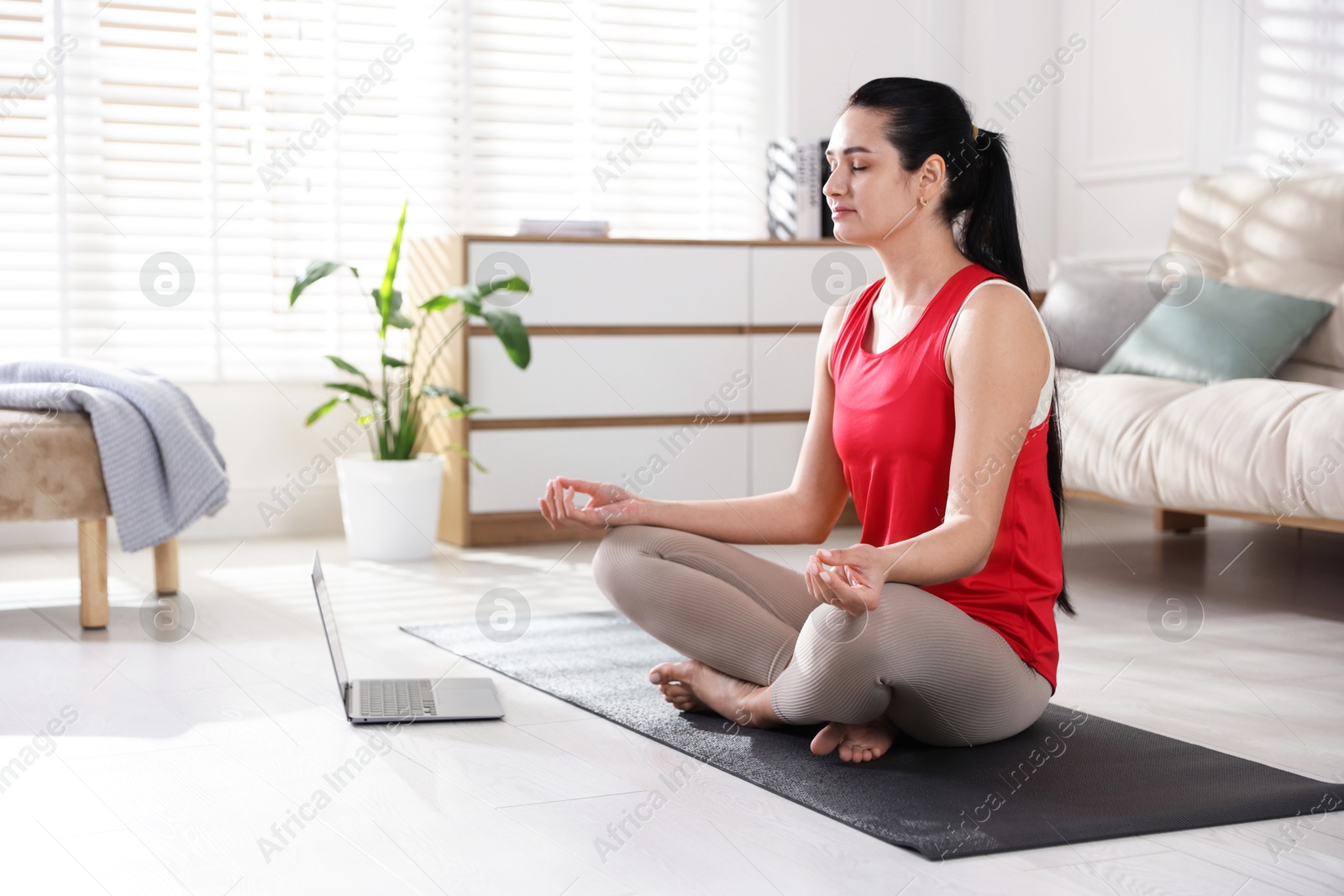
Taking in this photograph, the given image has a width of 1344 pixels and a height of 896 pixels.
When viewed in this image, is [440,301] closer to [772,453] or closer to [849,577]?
[772,453]

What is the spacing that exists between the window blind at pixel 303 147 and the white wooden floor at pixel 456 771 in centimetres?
108

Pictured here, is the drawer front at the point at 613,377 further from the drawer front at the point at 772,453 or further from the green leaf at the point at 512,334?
the green leaf at the point at 512,334

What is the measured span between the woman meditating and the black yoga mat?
5cm

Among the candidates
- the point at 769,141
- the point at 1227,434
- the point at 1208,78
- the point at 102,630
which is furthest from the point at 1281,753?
the point at 769,141

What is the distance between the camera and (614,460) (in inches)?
155

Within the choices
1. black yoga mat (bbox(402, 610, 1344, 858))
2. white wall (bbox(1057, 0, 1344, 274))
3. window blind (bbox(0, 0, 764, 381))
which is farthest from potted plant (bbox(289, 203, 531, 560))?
white wall (bbox(1057, 0, 1344, 274))

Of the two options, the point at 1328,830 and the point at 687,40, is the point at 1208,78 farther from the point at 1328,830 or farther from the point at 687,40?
the point at 1328,830

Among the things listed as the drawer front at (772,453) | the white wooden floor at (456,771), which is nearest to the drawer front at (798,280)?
the drawer front at (772,453)

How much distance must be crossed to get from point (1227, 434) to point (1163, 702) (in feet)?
2.84

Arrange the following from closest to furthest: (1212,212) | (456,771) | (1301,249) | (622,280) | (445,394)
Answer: (456,771)
(1301,249)
(445,394)
(1212,212)
(622,280)

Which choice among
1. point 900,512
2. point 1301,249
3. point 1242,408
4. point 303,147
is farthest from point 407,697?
point 1301,249

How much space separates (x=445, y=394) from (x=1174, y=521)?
2.16m

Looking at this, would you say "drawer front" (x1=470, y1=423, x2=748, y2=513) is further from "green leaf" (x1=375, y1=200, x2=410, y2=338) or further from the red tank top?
the red tank top

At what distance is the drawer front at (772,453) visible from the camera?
4090mm
